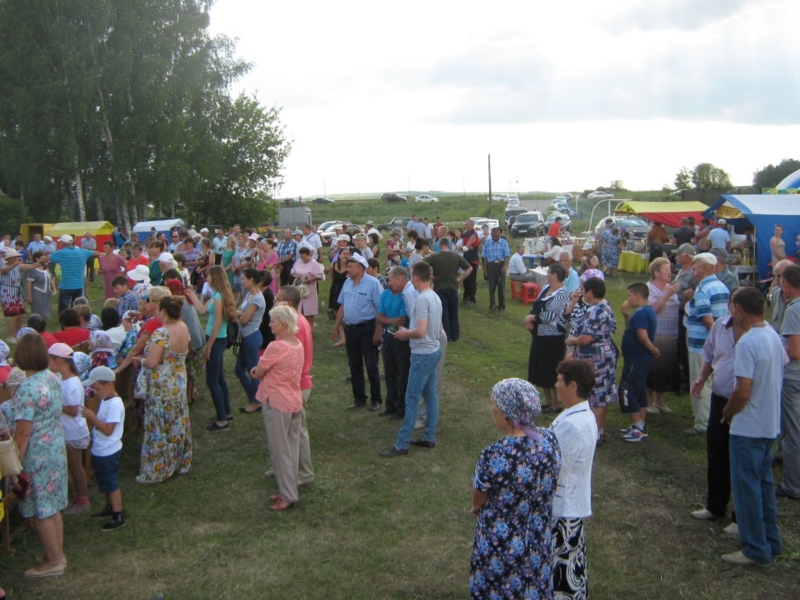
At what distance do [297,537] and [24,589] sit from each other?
1801 mm

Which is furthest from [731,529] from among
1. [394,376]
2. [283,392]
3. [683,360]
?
[394,376]

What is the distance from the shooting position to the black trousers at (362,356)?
26.8 ft

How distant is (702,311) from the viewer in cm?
678

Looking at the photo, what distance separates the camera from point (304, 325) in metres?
6.07

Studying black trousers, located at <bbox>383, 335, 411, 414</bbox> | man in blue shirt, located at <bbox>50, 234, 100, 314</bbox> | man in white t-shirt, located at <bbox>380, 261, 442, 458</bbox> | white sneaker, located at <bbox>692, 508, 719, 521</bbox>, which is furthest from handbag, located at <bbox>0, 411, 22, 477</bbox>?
man in blue shirt, located at <bbox>50, 234, 100, 314</bbox>

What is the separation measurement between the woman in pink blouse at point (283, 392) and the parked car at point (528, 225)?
1284 inches

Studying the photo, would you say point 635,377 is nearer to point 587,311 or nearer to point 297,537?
point 587,311

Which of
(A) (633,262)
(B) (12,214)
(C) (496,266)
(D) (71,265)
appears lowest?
(A) (633,262)

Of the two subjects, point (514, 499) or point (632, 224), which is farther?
point (632, 224)

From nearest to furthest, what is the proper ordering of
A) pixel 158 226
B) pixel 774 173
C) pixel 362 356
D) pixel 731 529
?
pixel 731 529
pixel 362 356
pixel 158 226
pixel 774 173

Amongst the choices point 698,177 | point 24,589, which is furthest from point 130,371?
point 698,177

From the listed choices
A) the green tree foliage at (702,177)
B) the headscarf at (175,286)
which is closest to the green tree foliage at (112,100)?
the headscarf at (175,286)

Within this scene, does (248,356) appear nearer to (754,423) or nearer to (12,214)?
(754,423)

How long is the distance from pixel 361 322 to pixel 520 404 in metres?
4.97
